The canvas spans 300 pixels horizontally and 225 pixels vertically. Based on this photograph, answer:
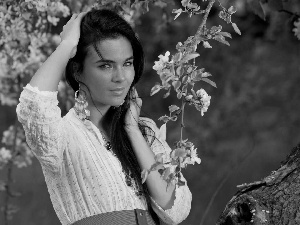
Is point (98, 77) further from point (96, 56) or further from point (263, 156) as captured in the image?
point (263, 156)

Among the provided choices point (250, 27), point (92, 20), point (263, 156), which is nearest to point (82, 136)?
point (92, 20)

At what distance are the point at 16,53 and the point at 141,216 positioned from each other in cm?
123

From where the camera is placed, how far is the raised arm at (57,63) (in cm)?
233

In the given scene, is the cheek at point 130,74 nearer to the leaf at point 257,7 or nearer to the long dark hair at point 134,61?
the long dark hair at point 134,61

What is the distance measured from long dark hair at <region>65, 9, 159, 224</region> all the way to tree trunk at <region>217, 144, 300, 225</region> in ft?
0.99

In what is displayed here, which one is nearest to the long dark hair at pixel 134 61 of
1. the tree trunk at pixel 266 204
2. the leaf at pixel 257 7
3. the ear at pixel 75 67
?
the ear at pixel 75 67

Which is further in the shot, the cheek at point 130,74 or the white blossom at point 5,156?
the white blossom at point 5,156

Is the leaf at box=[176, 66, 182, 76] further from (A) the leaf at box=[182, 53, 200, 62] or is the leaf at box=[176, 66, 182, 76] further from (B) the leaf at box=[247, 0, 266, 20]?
(B) the leaf at box=[247, 0, 266, 20]

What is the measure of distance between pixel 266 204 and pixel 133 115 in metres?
0.48

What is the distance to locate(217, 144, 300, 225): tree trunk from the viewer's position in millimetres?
2270

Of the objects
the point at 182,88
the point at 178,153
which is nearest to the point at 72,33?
the point at 182,88

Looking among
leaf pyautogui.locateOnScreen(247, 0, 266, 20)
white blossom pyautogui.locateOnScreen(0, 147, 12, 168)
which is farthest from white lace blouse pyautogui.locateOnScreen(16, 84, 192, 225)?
white blossom pyautogui.locateOnScreen(0, 147, 12, 168)

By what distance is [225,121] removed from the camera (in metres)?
7.54

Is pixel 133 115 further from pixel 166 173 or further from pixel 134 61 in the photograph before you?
pixel 166 173
